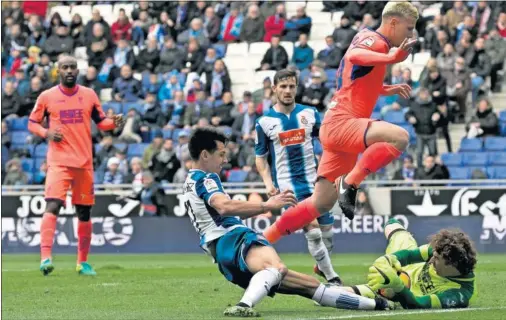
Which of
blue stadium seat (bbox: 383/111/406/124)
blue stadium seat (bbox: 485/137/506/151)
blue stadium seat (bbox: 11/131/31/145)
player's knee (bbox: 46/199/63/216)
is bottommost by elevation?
blue stadium seat (bbox: 11/131/31/145)

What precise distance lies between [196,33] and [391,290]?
20131 mm

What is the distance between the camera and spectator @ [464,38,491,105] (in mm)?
25516

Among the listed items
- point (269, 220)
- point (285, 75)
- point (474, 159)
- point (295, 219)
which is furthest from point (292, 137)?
point (474, 159)

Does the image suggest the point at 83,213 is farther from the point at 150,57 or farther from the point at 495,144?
the point at 150,57

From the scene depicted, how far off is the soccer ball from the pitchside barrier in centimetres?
1078

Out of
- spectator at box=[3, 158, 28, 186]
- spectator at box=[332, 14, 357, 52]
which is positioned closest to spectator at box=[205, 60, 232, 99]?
spectator at box=[332, 14, 357, 52]

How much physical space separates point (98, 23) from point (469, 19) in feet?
31.2

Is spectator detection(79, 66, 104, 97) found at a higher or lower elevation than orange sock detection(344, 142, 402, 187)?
lower

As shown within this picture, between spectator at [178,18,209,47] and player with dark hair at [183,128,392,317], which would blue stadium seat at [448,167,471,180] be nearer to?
spectator at [178,18,209,47]

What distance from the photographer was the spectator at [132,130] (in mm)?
27375

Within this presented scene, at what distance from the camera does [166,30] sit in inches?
1203

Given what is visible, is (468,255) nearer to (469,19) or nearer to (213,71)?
(469,19)

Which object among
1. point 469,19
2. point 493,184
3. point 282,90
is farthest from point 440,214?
point 282,90

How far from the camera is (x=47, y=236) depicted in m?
16.0
